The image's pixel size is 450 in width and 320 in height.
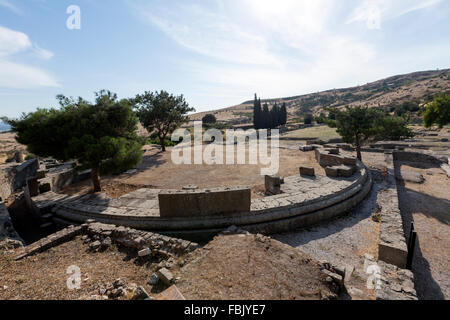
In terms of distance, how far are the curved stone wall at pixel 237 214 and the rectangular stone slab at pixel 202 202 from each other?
6.3 inches

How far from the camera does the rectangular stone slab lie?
19.2ft

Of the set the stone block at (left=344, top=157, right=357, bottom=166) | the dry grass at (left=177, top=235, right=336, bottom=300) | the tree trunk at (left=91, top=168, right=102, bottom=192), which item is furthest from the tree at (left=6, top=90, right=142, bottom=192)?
the stone block at (left=344, top=157, right=357, bottom=166)

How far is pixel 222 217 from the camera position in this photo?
601 cm

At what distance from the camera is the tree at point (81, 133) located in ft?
23.4

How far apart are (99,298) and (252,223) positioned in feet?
13.2

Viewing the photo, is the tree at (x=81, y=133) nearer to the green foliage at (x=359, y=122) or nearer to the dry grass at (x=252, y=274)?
the dry grass at (x=252, y=274)

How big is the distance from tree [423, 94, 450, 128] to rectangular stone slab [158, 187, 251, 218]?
71.1 ft

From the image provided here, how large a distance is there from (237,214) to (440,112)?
22348mm

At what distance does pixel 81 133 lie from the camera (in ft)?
24.0

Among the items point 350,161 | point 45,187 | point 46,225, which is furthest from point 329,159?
point 45,187

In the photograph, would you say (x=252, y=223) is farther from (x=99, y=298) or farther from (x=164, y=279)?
(x=99, y=298)

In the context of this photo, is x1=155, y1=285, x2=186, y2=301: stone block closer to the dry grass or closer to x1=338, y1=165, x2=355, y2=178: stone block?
the dry grass

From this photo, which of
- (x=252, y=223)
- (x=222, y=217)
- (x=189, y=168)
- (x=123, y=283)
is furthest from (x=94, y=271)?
(x=189, y=168)

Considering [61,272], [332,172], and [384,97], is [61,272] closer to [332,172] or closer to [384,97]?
[332,172]
